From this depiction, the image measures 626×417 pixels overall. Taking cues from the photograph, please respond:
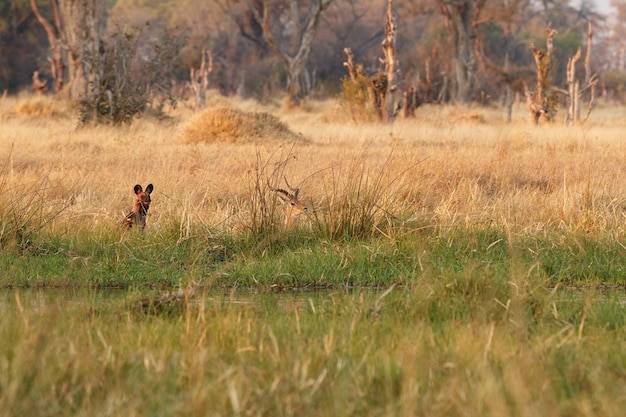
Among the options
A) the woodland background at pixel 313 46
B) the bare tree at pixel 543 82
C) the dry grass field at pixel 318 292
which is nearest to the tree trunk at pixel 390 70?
the bare tree at pixel 543 82

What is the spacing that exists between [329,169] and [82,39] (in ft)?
33.3

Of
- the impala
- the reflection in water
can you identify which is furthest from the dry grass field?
the impala

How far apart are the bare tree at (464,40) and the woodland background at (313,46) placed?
0.24 metres

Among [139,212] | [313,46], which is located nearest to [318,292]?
[139,212]

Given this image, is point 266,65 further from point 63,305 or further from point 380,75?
point 63,305

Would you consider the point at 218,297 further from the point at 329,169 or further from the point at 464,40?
the point at 464,40

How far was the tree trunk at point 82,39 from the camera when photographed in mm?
19344

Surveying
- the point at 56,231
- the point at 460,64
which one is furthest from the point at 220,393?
the point at 460,64

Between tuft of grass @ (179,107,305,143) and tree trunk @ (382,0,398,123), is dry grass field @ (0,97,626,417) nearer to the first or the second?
tuft of grass @ (179,107,305,143)

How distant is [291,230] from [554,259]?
76.3 inches

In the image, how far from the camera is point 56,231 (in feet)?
24.5

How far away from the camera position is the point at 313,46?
49.5 metres

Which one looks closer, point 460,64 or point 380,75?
point 380,75

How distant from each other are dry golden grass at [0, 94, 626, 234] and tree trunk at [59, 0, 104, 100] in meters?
1.12
